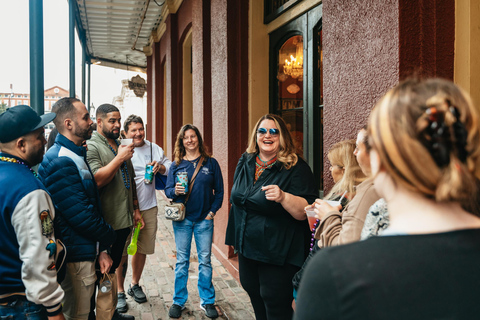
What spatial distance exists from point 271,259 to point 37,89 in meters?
2.83

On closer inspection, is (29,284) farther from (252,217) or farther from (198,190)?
(198,190)

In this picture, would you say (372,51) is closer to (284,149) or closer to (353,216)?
(284,149)

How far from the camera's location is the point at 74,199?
2.75 metres

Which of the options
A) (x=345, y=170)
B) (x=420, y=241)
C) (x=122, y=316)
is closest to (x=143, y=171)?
(x=122, y=316)

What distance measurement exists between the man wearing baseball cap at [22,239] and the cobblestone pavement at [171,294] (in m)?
2.16

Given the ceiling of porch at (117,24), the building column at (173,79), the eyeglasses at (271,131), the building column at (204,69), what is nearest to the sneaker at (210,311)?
the eyeglasses at (271,131)

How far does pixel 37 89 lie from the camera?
3.89 meters

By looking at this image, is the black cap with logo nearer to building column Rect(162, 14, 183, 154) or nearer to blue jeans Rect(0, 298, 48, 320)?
blue jeans Rect(0, 298, 48, 320)

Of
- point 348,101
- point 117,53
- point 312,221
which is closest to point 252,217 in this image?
point 312,221

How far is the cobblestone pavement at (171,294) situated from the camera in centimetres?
418

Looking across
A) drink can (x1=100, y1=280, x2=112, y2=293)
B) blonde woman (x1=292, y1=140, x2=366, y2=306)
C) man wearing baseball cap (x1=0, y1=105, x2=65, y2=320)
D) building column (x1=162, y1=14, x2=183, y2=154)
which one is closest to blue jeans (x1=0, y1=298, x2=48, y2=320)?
man wearing baseball cap (x1=0, y1=105, x2=65, y2=320)

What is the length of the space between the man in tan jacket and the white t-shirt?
2.90m

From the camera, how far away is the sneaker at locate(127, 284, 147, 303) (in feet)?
14.7

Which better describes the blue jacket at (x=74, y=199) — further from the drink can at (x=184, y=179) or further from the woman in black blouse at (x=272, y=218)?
the drink can at (x=184, y=179)
